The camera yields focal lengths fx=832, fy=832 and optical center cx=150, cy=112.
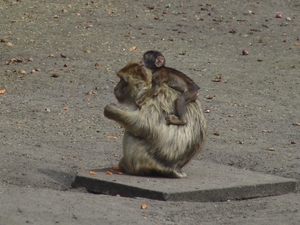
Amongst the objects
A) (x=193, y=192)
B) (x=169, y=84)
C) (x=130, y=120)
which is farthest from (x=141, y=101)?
(x=193, y=192)

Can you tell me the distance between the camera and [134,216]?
6410 millimetres

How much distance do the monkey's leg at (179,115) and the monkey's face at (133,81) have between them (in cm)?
32

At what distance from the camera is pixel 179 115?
7.41m

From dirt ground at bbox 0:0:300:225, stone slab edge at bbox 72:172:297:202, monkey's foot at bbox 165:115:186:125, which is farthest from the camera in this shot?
monkey's foot at bbox 165:115:186:125

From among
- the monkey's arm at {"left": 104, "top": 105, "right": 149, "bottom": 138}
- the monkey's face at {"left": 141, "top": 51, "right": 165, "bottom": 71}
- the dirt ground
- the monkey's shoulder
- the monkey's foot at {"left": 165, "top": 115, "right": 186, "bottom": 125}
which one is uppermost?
the monkey's face at {"left": 141, "top": 51, "right": 165, "bottom": 71}

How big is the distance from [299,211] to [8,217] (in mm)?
2512

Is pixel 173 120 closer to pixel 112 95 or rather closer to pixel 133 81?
pixel 133 81

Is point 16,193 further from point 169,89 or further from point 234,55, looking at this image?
point 234,55

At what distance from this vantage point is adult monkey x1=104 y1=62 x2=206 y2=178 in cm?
741

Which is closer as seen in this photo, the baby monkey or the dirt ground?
the dirt ground

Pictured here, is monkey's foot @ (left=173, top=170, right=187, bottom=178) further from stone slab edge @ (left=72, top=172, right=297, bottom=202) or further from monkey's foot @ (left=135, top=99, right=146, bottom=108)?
monkey's foot @ (left=135, top=99, right=146, bottom=108)

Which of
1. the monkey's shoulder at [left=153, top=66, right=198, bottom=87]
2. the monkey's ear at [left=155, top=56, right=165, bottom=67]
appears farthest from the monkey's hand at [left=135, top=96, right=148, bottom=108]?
the monkey's ear at [left=155, top=56, right=165, bottom=67]

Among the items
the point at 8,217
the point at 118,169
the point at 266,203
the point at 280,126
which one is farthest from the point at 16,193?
the point at 280,126

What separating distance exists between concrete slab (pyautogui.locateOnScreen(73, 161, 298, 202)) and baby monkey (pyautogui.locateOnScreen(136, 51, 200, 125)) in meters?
0.58
